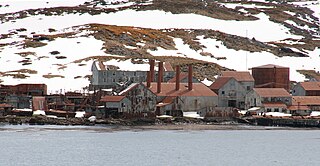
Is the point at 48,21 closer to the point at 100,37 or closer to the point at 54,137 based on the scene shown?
the point at 100,37

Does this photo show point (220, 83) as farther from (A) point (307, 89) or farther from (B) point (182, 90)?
(A) point (307, 89)

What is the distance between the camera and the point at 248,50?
154000mm

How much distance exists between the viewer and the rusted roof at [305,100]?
10769 cm

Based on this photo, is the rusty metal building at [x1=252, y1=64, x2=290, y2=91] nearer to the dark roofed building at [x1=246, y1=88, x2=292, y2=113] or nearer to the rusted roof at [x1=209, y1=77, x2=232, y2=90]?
the rusted roof at [x1=209, y1=77, x2=232, y2=90]

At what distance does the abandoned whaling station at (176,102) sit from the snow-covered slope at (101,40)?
35.8ft

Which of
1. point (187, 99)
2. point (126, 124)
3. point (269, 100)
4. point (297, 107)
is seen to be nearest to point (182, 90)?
point (187, 99)

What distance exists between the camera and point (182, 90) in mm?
105188

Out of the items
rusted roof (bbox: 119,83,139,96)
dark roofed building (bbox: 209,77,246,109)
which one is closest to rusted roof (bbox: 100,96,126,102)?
rusted roof (bbox: 119,83,139,96)

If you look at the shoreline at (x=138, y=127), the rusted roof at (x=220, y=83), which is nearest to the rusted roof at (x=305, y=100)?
the rusted roof at (x=220, y=83)

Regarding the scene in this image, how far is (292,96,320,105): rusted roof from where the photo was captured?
4240 inches

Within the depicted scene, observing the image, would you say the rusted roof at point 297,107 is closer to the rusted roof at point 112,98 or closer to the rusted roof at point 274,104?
the rusted roof at point 274,104

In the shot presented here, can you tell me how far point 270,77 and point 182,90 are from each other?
21333 millimetres

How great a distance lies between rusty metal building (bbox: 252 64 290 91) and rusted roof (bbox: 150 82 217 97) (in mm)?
16202

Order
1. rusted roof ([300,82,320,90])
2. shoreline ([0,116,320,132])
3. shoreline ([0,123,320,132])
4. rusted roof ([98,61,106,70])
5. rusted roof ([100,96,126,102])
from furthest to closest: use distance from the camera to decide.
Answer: rusted roof ([98,61,106,70]), rusted roof ([300,82,320,90]), rusted roof ([100,96,126,102]), shoreline ([0,116,320,132]), shoreline ([0,123,320,132])
